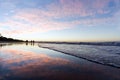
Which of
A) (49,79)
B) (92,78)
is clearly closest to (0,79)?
(49,79)

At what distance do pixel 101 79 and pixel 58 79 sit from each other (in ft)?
5.82

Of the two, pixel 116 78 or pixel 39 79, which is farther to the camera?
pixel 116 78

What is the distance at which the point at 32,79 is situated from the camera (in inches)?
199

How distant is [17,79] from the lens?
5.02m

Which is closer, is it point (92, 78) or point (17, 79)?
point (17, 79)

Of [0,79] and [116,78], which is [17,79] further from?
[116,78]

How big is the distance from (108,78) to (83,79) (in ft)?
3.61

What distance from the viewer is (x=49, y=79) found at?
5168 mm

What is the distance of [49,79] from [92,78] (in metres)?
1.81

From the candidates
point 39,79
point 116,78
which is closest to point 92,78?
point 116,78

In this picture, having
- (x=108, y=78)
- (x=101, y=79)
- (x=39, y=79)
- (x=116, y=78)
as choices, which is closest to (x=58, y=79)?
(x=39, y=79)

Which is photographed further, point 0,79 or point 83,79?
point 83,79

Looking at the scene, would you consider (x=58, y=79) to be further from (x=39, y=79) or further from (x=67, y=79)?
(x=39, y=79)

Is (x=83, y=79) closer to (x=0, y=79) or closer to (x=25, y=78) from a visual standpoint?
(x=25, y=78)
